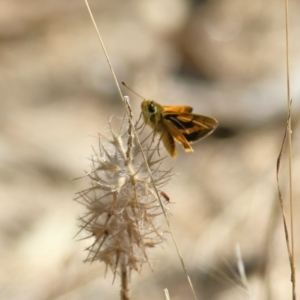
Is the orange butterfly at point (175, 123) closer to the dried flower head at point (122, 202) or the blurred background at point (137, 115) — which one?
the dried flower head at point (122, 202)

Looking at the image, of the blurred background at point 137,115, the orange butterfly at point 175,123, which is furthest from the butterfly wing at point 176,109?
the blurred background at point 137,115

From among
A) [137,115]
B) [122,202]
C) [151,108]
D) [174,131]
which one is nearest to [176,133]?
[174,131]

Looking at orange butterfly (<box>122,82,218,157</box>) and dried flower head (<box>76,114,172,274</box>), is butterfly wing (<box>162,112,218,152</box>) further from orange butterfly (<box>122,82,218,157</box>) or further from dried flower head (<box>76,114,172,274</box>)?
dried flower head (<box>76,114,172,274</box>)

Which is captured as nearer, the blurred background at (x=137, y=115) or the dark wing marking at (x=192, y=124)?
the dark wing marking at (x=192, y=124)

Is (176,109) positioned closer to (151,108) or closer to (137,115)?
(151,108)

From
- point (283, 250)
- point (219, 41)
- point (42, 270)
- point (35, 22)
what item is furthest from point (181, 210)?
point (35, 22)

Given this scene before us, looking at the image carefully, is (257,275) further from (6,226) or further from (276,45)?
(276,45)
